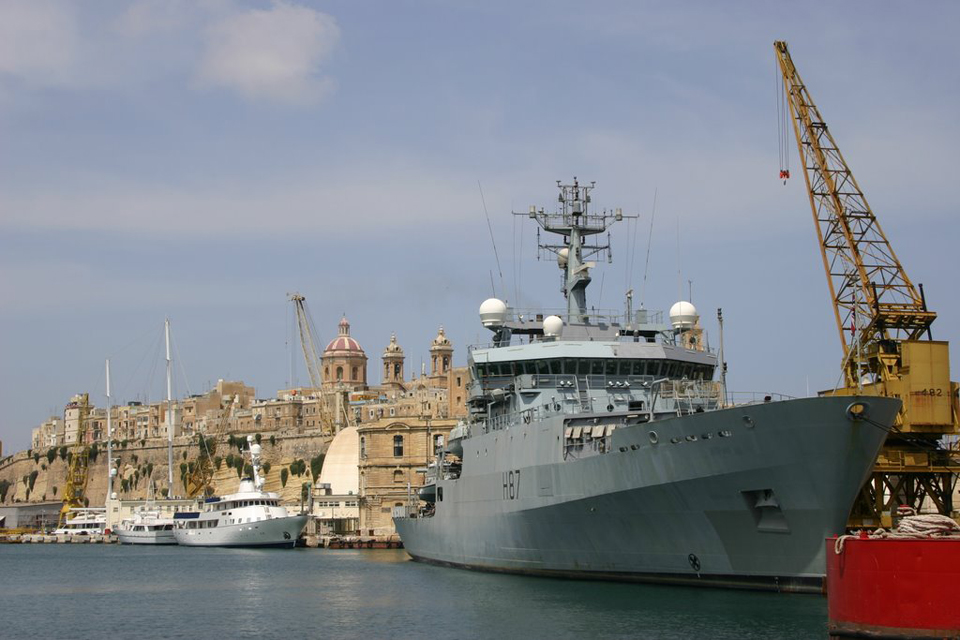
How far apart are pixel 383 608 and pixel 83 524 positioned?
7750 centimetres

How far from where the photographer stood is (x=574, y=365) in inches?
1414

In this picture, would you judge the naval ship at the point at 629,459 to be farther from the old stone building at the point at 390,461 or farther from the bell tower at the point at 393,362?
the bell tower at the point at 393,362

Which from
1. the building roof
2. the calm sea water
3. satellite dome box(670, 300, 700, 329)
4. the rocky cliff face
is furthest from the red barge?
the rocky cliff face

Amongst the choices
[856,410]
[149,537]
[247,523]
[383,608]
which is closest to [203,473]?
[149,537]

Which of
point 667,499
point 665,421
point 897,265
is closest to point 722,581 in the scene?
point 667,499

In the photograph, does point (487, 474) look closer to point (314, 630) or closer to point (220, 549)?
point (314, 630)

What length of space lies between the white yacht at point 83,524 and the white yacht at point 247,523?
25.2 metres

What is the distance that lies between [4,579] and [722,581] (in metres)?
33.3

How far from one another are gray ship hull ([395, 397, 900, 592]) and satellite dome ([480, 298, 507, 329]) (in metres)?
5.68

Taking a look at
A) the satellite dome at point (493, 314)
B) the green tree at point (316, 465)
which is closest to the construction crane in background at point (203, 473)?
the green tree at point (316, 465)

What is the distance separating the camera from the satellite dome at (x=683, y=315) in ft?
122

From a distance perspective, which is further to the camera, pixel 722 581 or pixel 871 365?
pixel 871 365

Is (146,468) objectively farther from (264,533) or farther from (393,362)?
(264,533)

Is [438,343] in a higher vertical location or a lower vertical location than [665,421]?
higher
